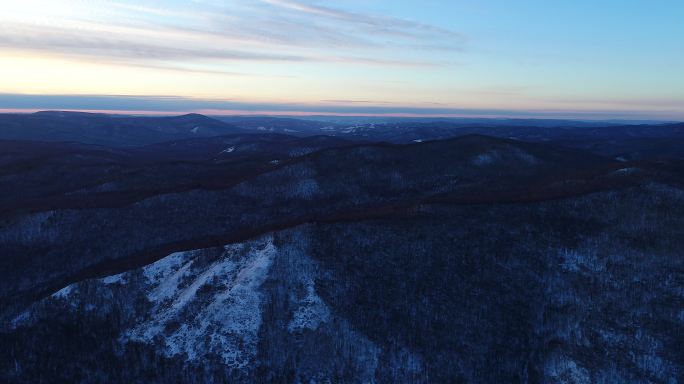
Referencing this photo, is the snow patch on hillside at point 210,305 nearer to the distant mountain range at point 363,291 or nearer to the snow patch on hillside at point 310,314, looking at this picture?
the distant mountain range at point 363,291

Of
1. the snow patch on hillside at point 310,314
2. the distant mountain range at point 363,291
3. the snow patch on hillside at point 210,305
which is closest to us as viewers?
the distant mountain range at point 363,291

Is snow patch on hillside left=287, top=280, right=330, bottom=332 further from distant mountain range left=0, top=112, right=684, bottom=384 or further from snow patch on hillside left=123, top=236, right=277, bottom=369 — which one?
snow patch on hillside left=123, top=236, right=277, bottom=369

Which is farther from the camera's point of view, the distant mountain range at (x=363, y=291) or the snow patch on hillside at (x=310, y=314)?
the snow patch on hillside at (x=310, y=314)

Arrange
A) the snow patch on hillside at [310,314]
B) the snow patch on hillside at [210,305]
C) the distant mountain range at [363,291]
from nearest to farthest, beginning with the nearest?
the distant mountain range at [363,291]
the snow patch on hillside at [210,305]
the snow patch on hillside at [310,314]

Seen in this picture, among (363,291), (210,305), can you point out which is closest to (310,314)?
(363,291)

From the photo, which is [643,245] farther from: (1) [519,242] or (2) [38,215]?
(2) [38,215]

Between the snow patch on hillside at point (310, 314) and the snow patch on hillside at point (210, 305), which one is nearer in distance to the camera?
the snow patch on hillside at point (210, 305)

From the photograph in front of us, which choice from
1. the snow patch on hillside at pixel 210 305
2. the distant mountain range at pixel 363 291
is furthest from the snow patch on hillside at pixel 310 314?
the snow patch on hillside at pixel 210 305

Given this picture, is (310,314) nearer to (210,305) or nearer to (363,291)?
(363,291)

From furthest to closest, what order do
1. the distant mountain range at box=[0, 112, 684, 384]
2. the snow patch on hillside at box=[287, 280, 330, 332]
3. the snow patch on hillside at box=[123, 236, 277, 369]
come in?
the snow patch on hillside at box=[287, 280, 330, 332]
the snow patch on hillside at box=[123, 236, 277, 369]
the distant mountain range at box=[0, 112, 684, 384]

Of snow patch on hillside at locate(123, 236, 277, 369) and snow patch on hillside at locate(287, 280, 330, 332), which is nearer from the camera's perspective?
snow patch on hillside at locate(123, 236, 277, 369)

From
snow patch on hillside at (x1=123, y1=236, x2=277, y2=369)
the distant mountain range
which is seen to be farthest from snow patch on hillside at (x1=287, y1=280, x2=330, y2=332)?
snow patch on hillside at (x1=123, y1=236, x2=277, y2=369)
